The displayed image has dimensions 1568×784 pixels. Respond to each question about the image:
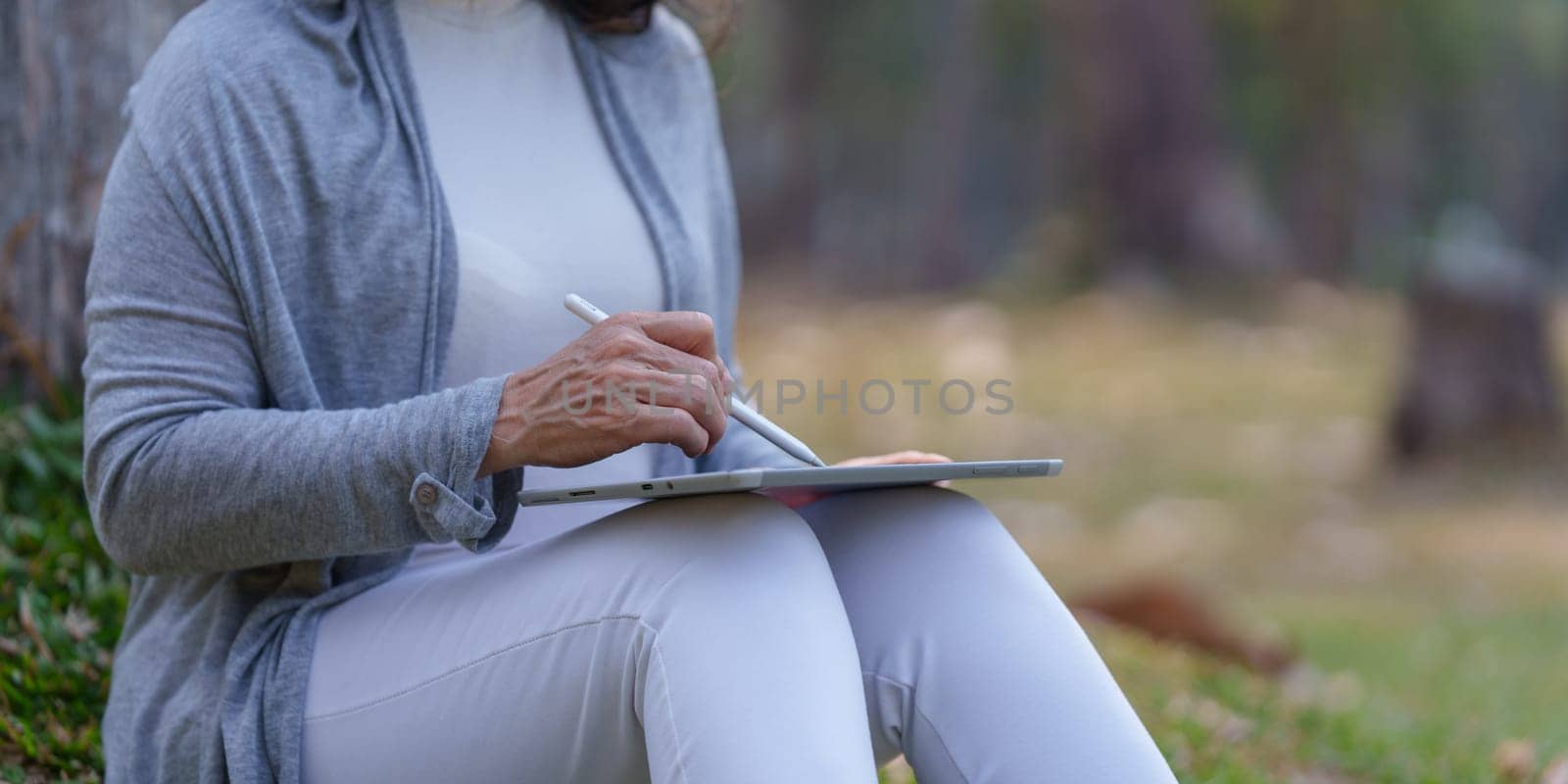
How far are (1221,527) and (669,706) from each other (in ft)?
17.5

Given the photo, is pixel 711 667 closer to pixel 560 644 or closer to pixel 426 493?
pixel 560 644

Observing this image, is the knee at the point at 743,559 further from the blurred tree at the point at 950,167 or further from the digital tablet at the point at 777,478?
the blurred tree at the point at 950,167

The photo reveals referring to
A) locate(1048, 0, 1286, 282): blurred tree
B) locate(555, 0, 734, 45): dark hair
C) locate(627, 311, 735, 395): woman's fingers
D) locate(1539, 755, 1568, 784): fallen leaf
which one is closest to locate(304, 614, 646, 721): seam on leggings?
locate(627, 311, 735, 395): woman's fingers

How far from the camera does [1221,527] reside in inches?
253

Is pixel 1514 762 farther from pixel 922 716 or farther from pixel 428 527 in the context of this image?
pixel 428 527

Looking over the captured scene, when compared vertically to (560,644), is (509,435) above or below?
above

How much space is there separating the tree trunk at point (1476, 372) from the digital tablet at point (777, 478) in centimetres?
610

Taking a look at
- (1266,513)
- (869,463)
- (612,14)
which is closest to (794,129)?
(1266,513)

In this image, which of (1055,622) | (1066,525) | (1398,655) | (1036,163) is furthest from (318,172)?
(1036,163)

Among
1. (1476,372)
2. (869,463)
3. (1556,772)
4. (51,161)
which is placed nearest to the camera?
(869,463)

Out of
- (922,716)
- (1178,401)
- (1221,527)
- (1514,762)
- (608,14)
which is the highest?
(608,14)

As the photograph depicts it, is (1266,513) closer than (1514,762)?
No

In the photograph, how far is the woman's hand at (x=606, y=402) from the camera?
1458 millimetres

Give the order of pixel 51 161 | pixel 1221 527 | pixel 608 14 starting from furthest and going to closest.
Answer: pixel 1221 527 < pixel 51 161 < pixel 608 14
